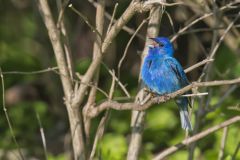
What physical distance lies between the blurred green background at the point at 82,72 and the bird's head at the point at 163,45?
82 centimetres

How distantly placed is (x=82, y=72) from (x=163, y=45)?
2.49 m

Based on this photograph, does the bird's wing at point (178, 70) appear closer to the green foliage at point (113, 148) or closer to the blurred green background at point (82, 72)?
the blurred green background at point (82, 72)

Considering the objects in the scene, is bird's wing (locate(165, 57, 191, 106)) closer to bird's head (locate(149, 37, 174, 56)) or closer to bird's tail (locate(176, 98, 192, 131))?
bird's head (locate(149, 37, 174, 56))

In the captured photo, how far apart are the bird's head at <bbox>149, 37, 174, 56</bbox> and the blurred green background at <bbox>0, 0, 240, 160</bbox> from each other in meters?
0.82

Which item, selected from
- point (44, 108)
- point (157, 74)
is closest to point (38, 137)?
point (44, 108)

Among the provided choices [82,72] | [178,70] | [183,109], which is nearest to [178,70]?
[178,70]

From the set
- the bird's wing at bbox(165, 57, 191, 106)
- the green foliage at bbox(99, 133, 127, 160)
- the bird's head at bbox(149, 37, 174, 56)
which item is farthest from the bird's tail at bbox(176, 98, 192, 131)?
the green foliage at bbox(99, 133, 127, 160)

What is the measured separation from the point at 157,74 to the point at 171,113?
2.07 m

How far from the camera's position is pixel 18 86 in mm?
8867

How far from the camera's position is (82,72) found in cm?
738

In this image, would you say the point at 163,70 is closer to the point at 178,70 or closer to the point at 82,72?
the point at 178,70

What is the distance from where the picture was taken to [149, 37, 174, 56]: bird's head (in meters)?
4.83

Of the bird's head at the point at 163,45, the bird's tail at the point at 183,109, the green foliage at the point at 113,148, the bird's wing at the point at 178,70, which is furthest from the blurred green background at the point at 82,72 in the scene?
the bird's head at the point at 163,45

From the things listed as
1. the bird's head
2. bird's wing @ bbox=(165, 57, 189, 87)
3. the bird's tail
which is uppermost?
the bird's head
